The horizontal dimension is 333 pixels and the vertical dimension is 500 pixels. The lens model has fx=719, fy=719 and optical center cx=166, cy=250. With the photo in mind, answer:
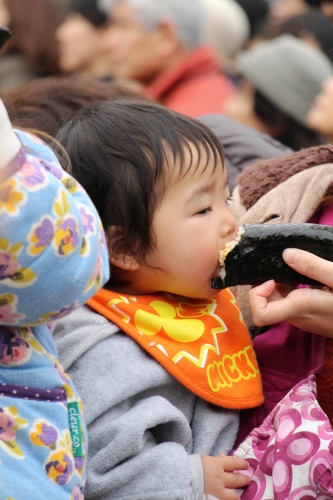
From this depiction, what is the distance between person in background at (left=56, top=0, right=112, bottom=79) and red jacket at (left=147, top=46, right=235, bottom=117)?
109 cm

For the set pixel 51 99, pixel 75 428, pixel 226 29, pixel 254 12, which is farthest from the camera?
pixel 254 12

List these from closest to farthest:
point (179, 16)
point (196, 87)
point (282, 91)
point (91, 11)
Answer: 1. point (282, 91)
2. point (196, 87)
3. point (179, 16)
4. point (91, 11)

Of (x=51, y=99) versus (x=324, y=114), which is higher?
(x=51, y=99)

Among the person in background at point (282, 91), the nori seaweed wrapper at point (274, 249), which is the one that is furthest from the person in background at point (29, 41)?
the nori seaweed wrapper at point (274, 249)

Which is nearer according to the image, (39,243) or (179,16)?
(39,243)

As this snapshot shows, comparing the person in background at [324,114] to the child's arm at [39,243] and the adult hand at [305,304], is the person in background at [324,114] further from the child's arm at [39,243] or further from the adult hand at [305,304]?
the child's arm at [39,243]

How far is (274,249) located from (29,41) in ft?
14.0

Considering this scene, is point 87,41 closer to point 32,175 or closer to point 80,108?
point 80,108

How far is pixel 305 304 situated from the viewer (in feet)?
5.22

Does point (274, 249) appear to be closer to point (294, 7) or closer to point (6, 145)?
point (6, 145)

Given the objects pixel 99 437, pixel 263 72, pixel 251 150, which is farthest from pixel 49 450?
pixel 263 72

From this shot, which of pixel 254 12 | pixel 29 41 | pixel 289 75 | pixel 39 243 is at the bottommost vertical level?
pixel 254 12

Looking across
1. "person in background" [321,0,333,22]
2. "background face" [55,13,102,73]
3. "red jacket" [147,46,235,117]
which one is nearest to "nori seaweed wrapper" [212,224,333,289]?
"red jacket" [147,46,235,117]

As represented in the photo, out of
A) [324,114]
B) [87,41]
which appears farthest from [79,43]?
[324,114]
